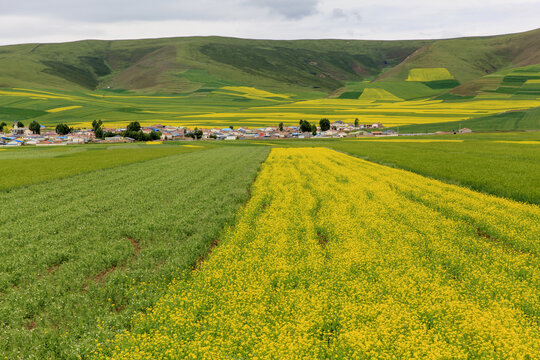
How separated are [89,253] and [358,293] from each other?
→ 963 centimetres

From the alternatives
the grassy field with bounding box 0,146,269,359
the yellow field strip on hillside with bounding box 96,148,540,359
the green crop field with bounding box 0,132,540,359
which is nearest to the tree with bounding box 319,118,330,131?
the green crop field with bounding box 0,132,540,359

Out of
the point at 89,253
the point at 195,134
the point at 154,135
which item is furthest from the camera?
the point at 195,134

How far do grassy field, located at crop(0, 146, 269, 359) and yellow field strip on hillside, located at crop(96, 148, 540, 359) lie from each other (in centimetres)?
97

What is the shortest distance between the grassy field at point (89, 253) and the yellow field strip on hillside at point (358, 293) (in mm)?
973

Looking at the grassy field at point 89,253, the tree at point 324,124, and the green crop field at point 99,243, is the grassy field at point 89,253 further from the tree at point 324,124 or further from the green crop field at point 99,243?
the tree at point 324,124

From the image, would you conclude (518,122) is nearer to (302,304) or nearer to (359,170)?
(359,170)

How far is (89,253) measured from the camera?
1165 cm

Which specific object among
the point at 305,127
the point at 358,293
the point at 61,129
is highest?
the point at 61,129

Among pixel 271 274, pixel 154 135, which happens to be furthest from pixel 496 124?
pixel 271 274

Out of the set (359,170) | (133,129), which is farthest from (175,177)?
(133,129)

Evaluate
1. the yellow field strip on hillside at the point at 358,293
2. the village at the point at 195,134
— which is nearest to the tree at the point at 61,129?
the village at the point at 195,134

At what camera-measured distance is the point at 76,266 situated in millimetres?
10672

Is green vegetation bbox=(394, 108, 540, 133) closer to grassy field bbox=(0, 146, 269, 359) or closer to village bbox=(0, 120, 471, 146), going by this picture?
village bbox=(0, 120, 471, 146)

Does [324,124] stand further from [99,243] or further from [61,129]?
[99,243]
